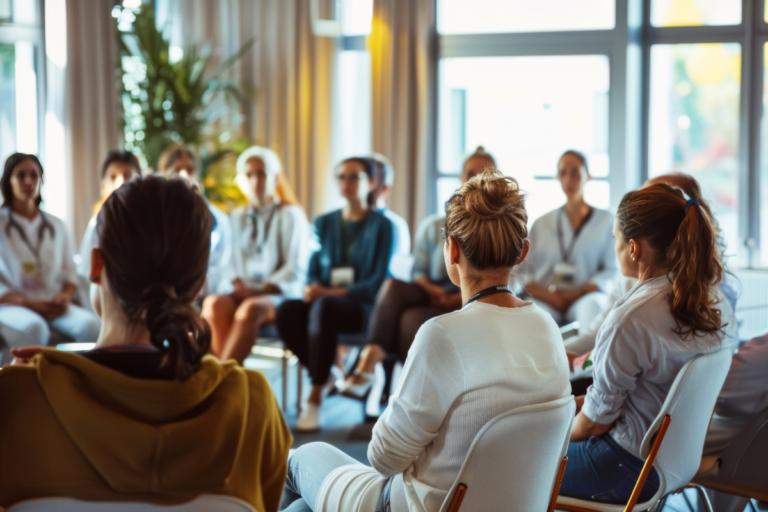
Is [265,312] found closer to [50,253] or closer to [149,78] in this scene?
[50,253]

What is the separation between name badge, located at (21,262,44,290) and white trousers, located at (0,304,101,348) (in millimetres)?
219

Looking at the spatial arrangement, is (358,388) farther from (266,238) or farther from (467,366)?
(467,366)

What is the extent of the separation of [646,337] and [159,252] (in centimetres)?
117

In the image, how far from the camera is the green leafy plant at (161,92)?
5.68m

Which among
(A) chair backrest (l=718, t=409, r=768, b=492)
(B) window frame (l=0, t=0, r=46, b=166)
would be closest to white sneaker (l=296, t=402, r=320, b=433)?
(A) chair backrest (l=718, t=409, r=768, b=492)

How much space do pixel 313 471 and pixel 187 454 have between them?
2.33 ft

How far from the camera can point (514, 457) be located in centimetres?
131

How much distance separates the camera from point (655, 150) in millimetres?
5801

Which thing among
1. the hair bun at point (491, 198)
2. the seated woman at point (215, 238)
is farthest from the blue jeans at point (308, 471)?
the seated woman at point (215, 238)

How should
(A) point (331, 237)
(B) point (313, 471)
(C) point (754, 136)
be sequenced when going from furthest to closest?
(C) point (754, 136) < (A) point (331, 237) < (B) point (313, 471)

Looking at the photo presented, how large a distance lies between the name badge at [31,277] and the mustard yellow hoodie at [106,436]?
3121 mm

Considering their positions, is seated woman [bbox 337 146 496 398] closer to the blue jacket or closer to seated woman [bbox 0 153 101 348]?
the blue jacket

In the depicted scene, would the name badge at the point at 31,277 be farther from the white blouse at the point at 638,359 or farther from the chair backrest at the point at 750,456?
the chair backrest at the point at 750,456

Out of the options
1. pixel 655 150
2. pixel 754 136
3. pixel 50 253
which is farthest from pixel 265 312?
pixel 754 136
